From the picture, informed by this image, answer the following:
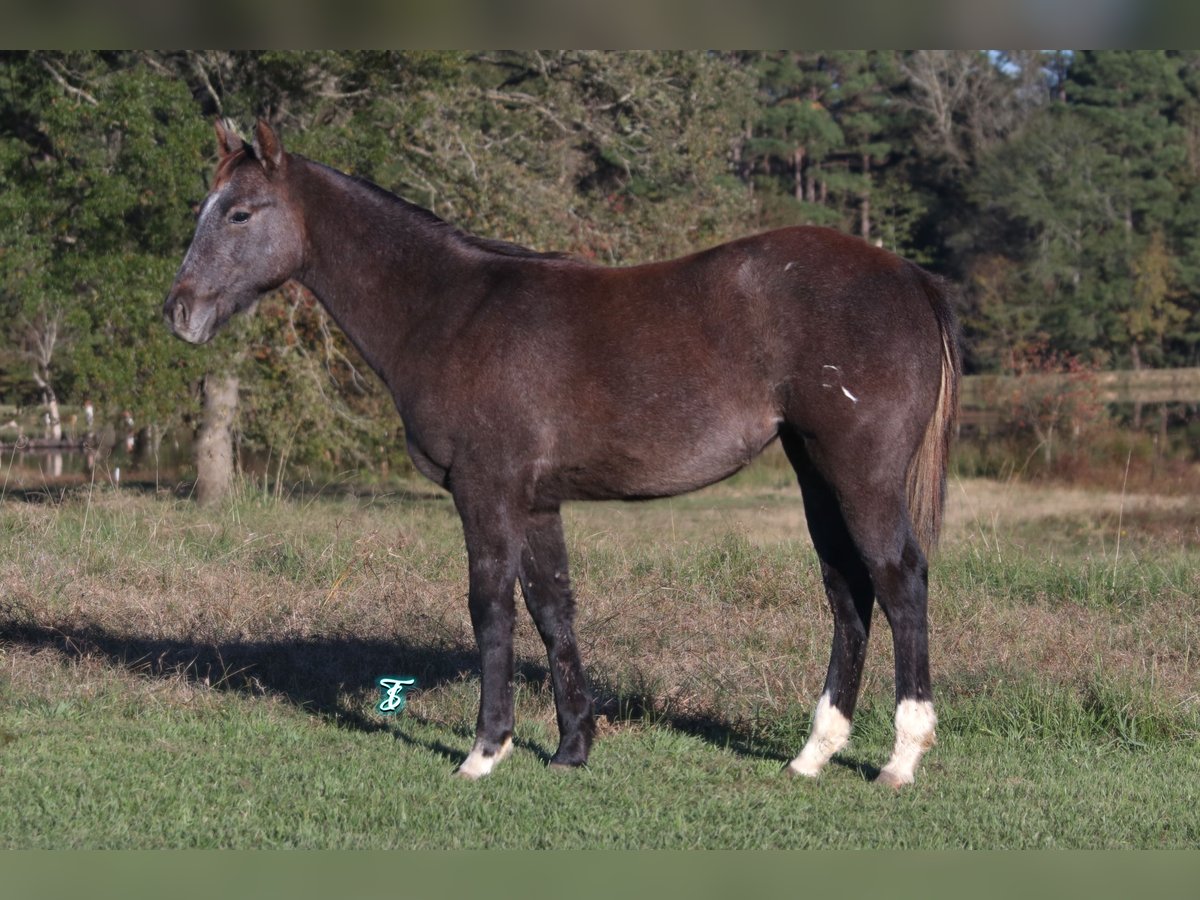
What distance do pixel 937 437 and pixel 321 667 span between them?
11.8 ft

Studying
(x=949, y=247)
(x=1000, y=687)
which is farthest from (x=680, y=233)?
(x=949, y=247)

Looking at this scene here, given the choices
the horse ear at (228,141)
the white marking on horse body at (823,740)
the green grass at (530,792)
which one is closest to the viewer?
the green grass at (530,792)

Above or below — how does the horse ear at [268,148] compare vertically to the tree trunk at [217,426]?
above

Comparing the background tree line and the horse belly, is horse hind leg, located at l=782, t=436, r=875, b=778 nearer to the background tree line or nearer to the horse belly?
the horse belly

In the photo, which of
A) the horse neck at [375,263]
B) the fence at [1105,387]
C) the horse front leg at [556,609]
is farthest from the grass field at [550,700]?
the fence at [1105,387]

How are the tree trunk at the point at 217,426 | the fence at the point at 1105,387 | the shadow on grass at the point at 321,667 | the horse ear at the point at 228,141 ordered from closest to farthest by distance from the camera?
the horse ear at the point at 228,141
the shadow on grass at the point at 321,667
the tree trunk at the point at 217,426
the fence at the point at 1105,387

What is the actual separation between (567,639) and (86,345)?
37.9 feet

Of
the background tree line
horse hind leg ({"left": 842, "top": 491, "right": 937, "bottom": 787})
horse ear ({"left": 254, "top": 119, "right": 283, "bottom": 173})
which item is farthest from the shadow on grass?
the background tree line

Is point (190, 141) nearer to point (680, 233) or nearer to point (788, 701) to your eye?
point (680, 233)

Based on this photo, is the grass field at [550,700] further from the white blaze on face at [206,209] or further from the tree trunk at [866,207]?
the tree trunk at [866,207]

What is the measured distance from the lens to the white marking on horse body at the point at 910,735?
5.19m

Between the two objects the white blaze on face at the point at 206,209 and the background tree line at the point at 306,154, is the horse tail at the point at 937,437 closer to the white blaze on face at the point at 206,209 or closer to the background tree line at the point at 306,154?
the white blaze on face at the point at 206,209

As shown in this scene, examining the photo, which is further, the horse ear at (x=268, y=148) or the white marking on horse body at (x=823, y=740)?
the horse ear at (x=268, y=148)

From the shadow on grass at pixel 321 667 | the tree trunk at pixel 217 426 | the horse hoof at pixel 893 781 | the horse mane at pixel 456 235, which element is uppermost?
the horse mane at pixel 456 235
